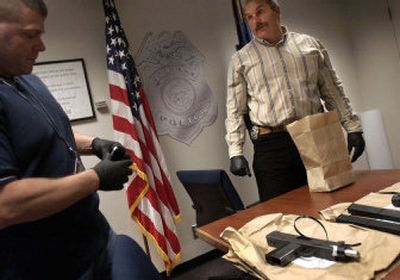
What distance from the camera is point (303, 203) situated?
53.0 inches

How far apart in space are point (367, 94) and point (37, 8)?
12.0 feet

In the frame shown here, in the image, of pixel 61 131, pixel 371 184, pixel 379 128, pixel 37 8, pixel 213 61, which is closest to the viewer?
pixel 37 8

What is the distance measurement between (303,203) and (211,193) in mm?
613

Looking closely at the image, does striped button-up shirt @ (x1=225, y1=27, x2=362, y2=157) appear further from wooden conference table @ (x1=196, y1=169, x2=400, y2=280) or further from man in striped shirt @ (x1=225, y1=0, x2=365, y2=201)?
wooden conference table @ (x1=196, y1=169, x2=400, y2=280)

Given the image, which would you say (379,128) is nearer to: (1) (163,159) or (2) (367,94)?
(2) (367,94)

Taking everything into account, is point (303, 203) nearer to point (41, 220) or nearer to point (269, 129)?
point (269, 129)

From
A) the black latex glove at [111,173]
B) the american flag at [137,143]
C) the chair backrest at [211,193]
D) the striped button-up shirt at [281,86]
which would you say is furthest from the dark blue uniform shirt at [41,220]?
the american flag at [137,143]

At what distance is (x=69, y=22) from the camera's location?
249 centimetres

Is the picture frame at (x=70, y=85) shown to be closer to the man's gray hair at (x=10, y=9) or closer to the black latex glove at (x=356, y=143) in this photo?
the man's gray hair at (x=10, y=9)

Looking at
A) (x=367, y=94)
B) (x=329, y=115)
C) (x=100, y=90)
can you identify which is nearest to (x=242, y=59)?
(x=329, y=115)

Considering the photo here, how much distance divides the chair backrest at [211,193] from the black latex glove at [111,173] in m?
0.68

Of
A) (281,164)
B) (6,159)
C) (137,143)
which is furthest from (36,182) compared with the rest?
(137,143)

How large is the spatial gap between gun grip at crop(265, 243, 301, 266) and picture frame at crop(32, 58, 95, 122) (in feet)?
6.44

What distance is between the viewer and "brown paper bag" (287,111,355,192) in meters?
1.45
